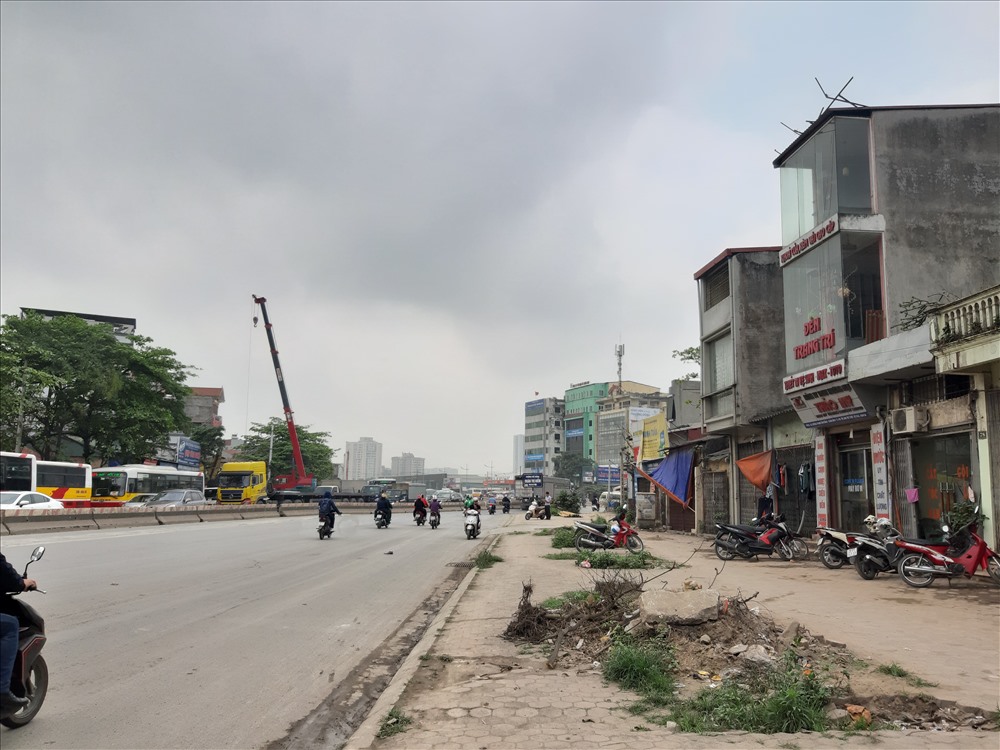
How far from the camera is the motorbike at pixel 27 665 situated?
15.4 feet

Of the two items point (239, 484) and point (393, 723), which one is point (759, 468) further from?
point (239, 484)

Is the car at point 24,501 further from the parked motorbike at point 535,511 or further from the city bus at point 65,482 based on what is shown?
the parked motorbike at point 535,511

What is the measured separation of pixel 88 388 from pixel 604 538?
124 feet

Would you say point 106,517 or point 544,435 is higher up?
point 544,435

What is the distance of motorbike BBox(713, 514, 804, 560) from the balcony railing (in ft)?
19.1

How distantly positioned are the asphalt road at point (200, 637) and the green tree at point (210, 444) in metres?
59.0

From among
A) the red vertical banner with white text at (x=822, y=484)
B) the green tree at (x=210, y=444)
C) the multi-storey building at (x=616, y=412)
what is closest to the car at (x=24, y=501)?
the red vertical banner with white text at (x=822, y=484)

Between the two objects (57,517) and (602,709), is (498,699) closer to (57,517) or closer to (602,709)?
(602,709)

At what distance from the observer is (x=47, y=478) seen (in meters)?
33.6

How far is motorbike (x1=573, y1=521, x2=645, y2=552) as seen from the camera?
58.8ft

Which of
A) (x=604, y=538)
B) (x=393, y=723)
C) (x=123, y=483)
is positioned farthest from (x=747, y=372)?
(x=123, y=483)

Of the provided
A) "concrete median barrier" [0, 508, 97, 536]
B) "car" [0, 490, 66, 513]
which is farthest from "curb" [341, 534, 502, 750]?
"car" [0, 490, 66, 513]

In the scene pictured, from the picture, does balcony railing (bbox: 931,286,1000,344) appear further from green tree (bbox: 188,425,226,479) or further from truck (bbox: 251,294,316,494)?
green tree (bbox: 188,425,226,479)

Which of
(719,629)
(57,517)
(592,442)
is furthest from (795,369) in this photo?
(592,442)
